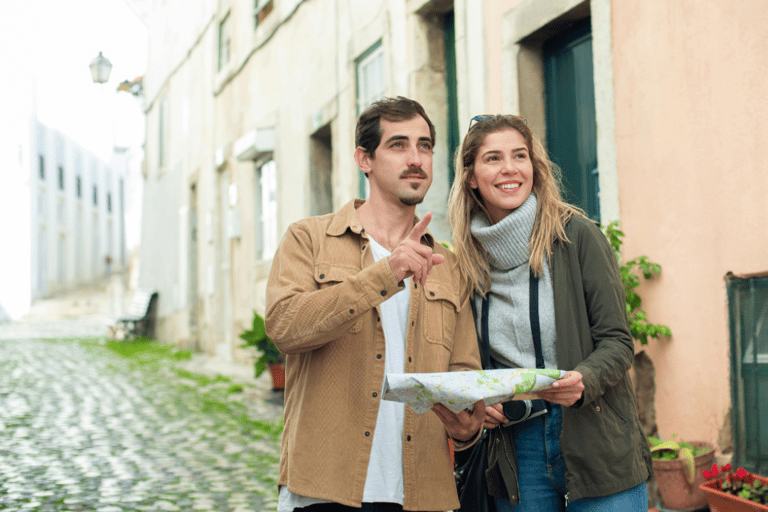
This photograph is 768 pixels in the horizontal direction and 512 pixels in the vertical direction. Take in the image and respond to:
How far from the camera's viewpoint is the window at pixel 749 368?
3.73 meters

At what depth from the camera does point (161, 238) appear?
64.5 feet

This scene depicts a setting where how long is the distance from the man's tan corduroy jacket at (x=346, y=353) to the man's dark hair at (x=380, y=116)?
0.75ft

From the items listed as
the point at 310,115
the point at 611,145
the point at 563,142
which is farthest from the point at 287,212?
the point at 611,145

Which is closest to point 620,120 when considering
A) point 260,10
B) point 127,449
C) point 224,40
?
point 127,449

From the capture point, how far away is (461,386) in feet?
5.78

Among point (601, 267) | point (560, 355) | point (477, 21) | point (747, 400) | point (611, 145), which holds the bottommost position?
point (747, 400)

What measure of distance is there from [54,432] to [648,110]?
6.28 meters

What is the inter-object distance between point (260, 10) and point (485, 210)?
36.1 feet

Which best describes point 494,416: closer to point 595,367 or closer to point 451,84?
point 595,367

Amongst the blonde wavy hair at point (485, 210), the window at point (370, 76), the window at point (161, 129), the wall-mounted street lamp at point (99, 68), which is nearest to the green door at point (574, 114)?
the window at point (370, 76)

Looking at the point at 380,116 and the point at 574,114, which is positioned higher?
the point at 574,114

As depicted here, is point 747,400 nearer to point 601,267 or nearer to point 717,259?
point 717,259

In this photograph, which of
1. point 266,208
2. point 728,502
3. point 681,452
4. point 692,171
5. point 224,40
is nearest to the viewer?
point 728,502

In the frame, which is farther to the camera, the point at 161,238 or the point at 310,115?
the point at 161,238
